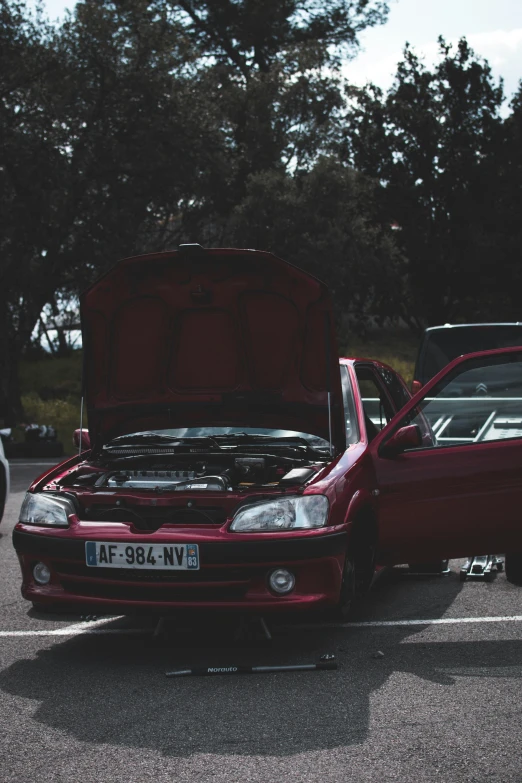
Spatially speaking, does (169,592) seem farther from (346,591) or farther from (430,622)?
(430,622)

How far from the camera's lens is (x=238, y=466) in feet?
18.1

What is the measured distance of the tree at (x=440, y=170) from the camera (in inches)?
1233

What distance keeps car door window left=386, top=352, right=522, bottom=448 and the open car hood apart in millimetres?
566

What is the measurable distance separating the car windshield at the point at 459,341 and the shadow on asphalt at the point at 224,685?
654cm

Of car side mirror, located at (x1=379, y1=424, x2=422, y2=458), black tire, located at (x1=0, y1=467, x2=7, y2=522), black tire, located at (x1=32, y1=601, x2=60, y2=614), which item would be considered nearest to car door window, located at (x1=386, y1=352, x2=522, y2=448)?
car side mirror, located at (x1=379, y1=424, x2=422, y2=458)

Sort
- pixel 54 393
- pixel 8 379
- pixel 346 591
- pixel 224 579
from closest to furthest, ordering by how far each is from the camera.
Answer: pixel 224 579 < pixel 346 591 < pixel 8 379 < pixel 54 393

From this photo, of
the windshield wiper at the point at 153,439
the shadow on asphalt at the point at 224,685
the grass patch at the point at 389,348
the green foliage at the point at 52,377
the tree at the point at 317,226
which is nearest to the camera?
the shadow on asphalt at the point at 224,685

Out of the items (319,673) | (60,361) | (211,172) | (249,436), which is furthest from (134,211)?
(319,673)

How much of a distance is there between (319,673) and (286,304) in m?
2.12

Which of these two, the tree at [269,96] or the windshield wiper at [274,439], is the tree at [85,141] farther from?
the windshield wiper at [274,439]

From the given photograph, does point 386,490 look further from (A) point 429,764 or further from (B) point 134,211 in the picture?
(B) point 134,211

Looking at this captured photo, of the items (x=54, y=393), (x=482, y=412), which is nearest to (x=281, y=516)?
(x=482, y=412)

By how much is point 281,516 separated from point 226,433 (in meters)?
1.40

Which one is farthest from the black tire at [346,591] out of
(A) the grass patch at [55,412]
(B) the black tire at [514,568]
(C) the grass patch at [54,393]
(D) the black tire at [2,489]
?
(A) the grass patch at [55,412]
